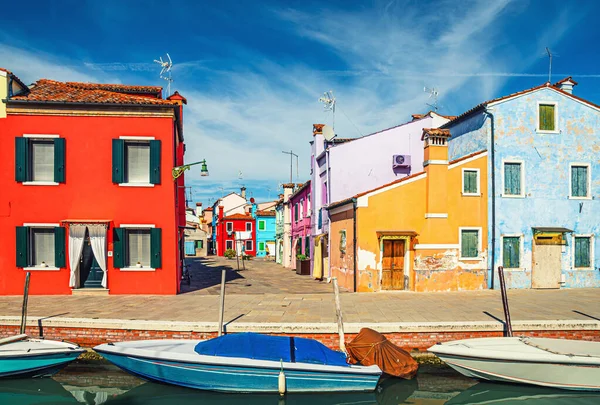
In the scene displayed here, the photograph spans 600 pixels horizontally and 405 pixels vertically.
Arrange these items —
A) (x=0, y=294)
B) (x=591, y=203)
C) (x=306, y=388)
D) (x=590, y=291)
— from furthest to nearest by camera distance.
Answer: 1. (x=591, y=203)
2. (x=590, y=291)
3. (x=0, y=294)
4. (x=306, y=388)

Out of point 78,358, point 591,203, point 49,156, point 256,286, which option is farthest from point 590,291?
point 49,156

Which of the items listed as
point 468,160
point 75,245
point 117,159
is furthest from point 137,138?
point 468,160

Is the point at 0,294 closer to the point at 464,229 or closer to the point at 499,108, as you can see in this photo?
the point at 464,229

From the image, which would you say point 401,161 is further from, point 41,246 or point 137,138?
point 41,246

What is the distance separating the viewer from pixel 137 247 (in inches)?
649

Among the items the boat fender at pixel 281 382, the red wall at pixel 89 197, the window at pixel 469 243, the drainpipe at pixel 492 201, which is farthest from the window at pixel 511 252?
the red wall at pixel 89 197

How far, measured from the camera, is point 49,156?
643 inches

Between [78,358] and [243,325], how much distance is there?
421 centimetres

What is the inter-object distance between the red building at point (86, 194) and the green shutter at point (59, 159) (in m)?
0.04

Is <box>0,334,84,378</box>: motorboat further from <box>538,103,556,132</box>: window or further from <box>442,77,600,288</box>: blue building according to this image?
<box>538,103,556,132</box>: window

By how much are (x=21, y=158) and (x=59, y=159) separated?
1.26 meters

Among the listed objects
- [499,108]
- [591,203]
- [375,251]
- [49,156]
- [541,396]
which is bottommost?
[541,396]

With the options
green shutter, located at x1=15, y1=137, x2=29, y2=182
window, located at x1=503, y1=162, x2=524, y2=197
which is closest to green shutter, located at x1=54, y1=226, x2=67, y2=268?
green shutter, located at x1=15, y1=137, x2=29, y2=182

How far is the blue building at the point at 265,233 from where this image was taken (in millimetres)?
54219
